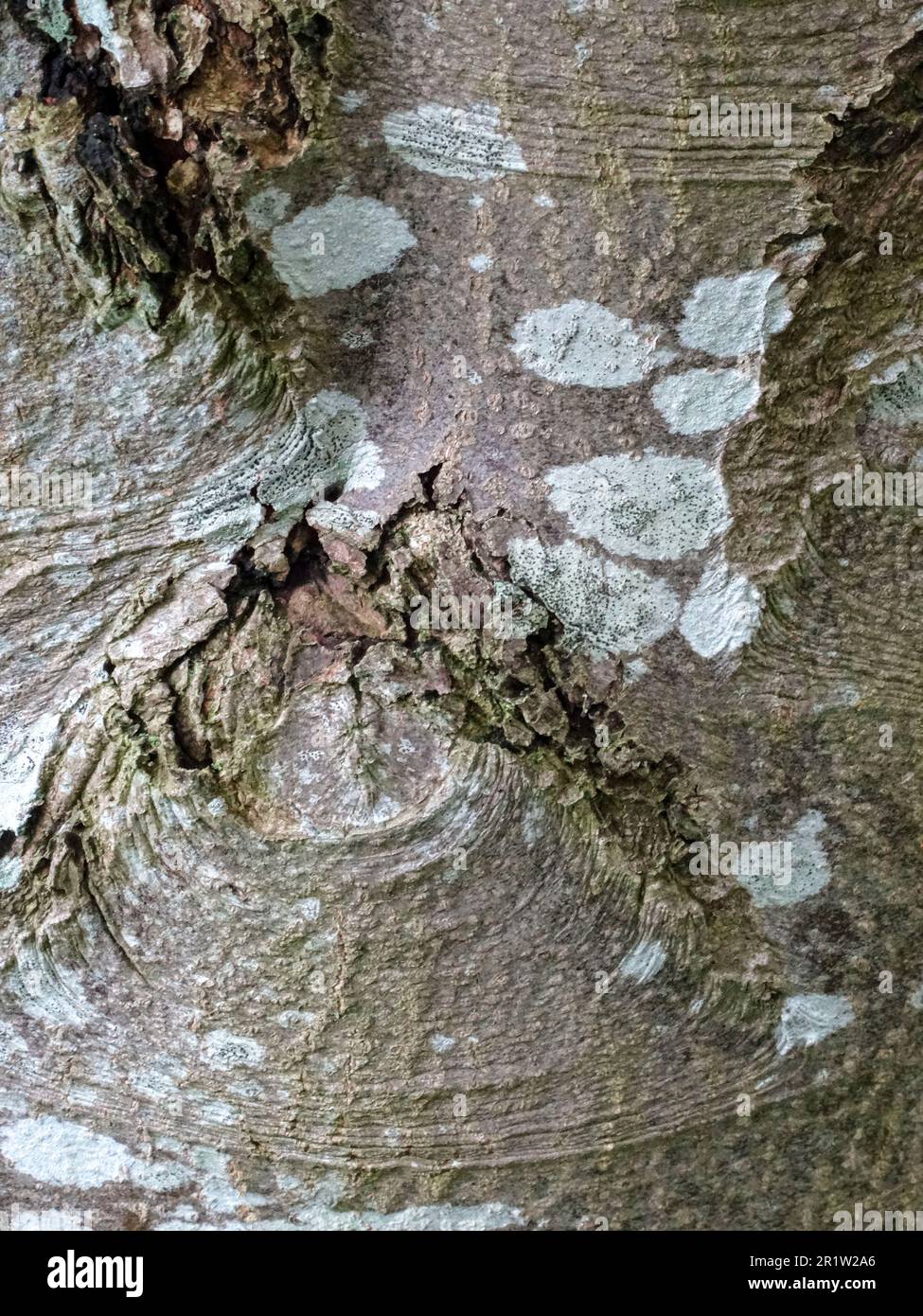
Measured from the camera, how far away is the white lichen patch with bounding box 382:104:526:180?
48.9 inches

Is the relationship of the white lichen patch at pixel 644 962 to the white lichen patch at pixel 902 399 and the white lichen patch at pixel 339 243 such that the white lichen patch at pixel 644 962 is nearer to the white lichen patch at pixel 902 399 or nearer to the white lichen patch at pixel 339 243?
the white lichen patch at pixel 902 399

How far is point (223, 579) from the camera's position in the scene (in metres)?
1.36

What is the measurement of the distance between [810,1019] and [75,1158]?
38.9 inches

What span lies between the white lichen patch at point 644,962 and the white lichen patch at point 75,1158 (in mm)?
637

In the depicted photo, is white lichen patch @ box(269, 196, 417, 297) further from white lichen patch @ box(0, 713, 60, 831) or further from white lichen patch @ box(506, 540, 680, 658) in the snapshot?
white lichen patch @ box(0, 713, 60, 831)

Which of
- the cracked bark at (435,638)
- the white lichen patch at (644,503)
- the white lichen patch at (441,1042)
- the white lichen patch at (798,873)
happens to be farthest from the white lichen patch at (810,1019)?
the white lichen patch at (644,503)

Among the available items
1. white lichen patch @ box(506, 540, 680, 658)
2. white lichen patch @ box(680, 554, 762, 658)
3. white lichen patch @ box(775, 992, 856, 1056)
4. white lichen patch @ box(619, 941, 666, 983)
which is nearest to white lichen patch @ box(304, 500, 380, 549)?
white lichen patch @ box(506, 540, 680, 658)

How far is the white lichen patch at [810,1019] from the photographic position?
1.39 meters

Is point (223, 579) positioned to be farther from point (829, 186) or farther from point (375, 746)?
point (829, 186)

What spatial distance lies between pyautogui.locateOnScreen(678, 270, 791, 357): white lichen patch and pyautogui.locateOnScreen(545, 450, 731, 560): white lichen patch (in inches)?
5.5

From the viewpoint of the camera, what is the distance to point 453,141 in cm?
125

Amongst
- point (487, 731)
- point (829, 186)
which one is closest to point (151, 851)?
point (487, 731)

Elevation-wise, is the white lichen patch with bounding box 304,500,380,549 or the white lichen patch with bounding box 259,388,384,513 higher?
the white lichen patch with bounding box 259,388,384,513

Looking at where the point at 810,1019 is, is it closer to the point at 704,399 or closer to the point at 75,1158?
the point at 704,399
